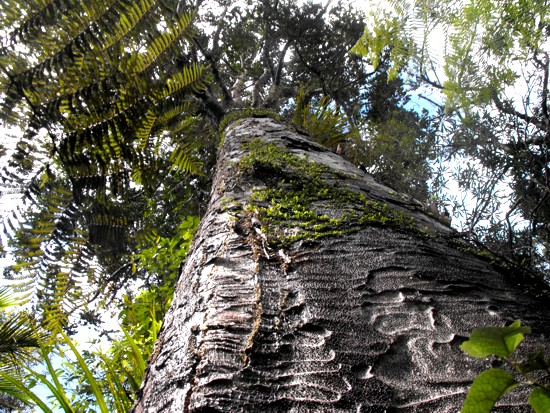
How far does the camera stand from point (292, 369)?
0.64 m

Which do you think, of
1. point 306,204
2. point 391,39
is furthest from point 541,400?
point 391,39

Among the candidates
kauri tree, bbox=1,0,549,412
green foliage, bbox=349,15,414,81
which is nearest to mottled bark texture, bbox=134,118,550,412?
kauri tree, bbox=1,0,549,412

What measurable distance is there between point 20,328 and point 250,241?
3.01m

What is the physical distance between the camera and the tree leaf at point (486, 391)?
37 cm

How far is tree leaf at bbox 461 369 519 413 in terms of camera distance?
0.37 m

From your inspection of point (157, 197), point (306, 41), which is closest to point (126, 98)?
point (157, 197)

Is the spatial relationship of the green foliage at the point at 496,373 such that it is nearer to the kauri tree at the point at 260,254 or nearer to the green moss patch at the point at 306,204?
the kauri tree at the point at 260,254

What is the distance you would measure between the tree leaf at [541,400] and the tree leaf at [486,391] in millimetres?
30

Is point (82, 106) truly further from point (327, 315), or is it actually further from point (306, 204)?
point (327, 315)

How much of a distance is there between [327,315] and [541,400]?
41 centimetres

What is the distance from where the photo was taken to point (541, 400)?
0.38 meters

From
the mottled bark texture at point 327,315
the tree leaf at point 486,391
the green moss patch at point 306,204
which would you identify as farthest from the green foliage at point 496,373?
the green moss patch at point 306,204

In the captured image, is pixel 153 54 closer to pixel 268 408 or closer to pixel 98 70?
pixel 98 70

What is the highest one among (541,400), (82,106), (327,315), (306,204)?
(82,106)
